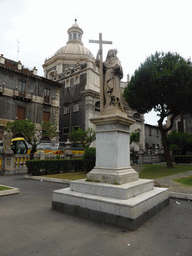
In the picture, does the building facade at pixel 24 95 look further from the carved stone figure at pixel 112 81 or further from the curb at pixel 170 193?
the carved stone figure at pixel 112 81

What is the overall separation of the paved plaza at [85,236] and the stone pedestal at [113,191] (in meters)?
0.20

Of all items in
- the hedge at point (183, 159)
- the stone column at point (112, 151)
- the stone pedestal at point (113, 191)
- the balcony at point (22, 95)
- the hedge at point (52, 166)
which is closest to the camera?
the stone pedestal at point (113, 191)

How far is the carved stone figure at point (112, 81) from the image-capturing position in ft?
18.9

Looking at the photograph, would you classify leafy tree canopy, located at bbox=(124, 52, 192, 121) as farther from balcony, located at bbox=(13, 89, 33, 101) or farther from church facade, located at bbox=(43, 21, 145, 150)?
balcony, located at bbox=(13, 89, 33, 101)

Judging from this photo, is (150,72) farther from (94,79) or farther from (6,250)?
(6,250)

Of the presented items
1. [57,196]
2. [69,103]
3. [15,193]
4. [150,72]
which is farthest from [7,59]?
[57,196]

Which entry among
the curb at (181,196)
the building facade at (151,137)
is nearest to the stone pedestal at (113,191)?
the curb at (181,196)

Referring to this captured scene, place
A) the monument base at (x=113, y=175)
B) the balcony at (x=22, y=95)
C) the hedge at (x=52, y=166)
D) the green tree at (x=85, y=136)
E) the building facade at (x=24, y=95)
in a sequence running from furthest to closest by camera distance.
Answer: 1. the balcony at (x=22, y=95)
2. the building facade at (x=24, y=95)
3. the green tree at (x=85, y=136)
4. the hedge at (x=52, y=166)
5. the monument base at (x=113, y=175)

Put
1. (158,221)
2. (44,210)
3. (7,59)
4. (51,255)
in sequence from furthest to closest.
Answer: (7,59)
(44,210)
(158,221)
(51,255)

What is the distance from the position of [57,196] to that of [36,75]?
86.7 feet

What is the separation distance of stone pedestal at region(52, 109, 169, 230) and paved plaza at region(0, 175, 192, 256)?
0.20 m

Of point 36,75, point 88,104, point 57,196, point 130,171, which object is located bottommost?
point 57,196

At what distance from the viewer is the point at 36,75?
28.0 metres

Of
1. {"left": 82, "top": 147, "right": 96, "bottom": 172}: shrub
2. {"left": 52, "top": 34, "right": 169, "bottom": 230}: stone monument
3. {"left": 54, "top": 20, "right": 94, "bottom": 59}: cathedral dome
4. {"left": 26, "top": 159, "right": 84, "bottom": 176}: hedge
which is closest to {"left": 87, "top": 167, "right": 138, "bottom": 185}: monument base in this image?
{"left": 52, "top": 34, "right": 169, "bottom": 230}: stone monument
